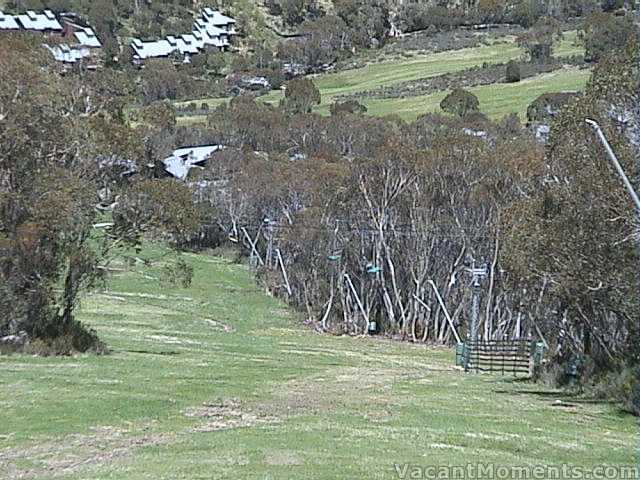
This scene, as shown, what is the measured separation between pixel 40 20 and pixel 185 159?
272 feet

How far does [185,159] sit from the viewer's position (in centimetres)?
9975

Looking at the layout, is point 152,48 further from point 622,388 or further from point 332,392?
point 622,388

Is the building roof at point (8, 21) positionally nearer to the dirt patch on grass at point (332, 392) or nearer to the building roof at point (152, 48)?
the building roof at point (152, 48)

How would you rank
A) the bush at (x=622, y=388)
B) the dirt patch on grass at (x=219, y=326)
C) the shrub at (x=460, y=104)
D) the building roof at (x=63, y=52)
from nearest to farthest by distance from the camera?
the bush at (x=622, y=388), the building roof at (x=63, y=52), the dirt patch on grass at (x=219, y=326), the shrub at (x=460, y=104)

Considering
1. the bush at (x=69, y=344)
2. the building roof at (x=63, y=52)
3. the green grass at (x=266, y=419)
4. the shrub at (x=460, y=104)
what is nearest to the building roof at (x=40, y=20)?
the shrub at (x=460, y=104)

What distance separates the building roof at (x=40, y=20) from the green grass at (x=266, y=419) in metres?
136

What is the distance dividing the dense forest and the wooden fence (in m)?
1.21

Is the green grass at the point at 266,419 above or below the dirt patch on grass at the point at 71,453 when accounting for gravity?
→ above

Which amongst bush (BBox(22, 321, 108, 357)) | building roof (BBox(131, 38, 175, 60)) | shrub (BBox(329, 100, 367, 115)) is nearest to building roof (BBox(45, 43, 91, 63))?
bush (BBox(22, 321, 108, 357))

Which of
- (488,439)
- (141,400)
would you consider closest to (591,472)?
(488,439)

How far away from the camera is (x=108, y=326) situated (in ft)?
156

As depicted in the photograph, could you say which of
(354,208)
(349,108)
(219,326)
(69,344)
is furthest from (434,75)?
(69,344)

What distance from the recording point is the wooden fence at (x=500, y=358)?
40.7m

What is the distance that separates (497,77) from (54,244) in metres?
121
